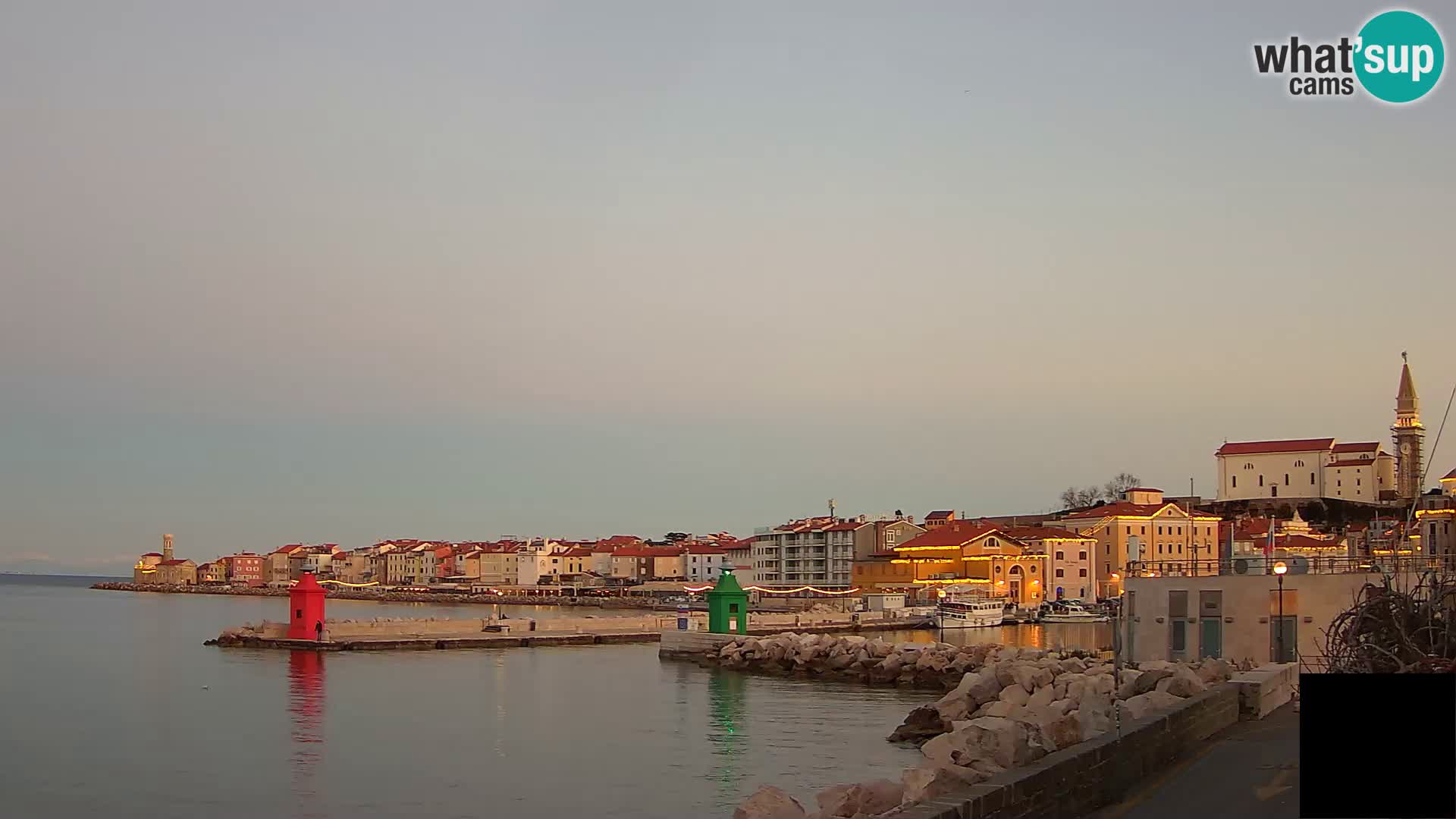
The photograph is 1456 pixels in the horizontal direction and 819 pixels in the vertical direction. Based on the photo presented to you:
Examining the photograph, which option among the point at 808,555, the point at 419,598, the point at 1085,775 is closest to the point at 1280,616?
the point at 1085,775

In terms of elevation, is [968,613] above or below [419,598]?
above

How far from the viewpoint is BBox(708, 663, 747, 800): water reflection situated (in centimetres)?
2239

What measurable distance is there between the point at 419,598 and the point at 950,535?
68.7 meters

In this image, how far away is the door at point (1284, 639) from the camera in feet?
80.0

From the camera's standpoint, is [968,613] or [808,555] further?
[808,555]

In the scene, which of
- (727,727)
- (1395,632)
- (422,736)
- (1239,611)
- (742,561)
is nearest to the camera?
(1395,632)

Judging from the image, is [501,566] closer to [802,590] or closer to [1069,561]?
[802,590]

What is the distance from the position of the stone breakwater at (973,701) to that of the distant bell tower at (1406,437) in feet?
282

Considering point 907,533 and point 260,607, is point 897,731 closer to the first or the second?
point 907,533

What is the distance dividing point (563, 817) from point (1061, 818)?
1081 centimetres

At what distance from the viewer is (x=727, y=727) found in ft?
95.8

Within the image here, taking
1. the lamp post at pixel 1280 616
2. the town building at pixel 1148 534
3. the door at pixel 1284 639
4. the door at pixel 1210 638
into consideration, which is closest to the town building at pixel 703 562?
the town building at pixel 1148 534

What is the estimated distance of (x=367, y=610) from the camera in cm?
12038

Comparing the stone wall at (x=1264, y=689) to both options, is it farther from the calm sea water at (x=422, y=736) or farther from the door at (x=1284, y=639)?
the calm sea water at (x=422, y=736)
